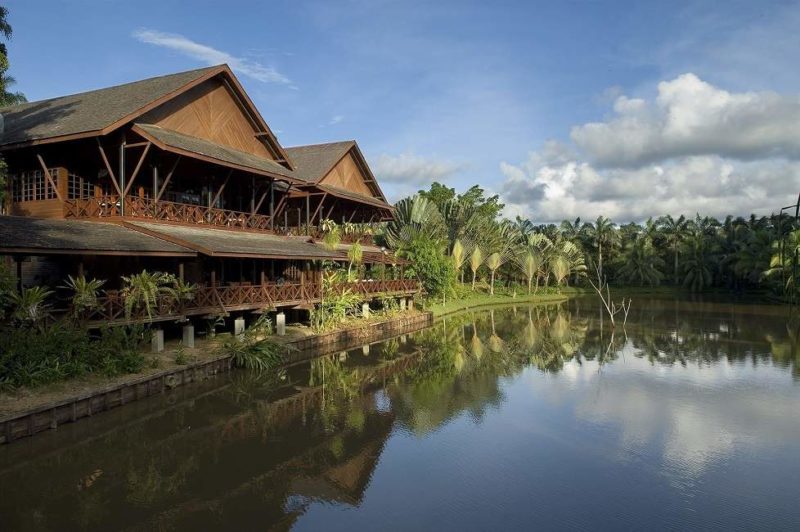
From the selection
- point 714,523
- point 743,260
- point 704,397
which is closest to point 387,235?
point 704,397

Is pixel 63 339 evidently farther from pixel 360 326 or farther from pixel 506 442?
pixel 360 326

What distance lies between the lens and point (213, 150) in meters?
20.8

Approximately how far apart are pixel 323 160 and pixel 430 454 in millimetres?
22858

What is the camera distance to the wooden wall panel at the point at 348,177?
3108 centimetres

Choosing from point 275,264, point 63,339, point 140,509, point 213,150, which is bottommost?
point 140,509

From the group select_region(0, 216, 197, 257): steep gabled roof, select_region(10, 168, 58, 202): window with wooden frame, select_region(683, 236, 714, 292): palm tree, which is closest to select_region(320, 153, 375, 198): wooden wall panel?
select_region(10, 168, 58, 202): window with wooden frame

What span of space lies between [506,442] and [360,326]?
14.2m

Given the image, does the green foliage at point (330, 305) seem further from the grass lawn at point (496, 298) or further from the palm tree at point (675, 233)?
the palm tree at point (675, 233)

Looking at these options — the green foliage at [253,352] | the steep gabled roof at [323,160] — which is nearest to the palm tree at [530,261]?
the steep gabled roof at [323,160]

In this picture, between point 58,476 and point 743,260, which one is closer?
point 58,476

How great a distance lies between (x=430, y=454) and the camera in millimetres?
10992

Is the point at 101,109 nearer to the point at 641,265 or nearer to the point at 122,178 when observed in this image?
the point at 122,178

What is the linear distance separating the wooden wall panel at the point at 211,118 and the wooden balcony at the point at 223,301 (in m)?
6.81

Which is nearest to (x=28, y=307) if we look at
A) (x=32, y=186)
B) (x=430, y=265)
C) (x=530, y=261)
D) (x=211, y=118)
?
(x=32, y=186)
